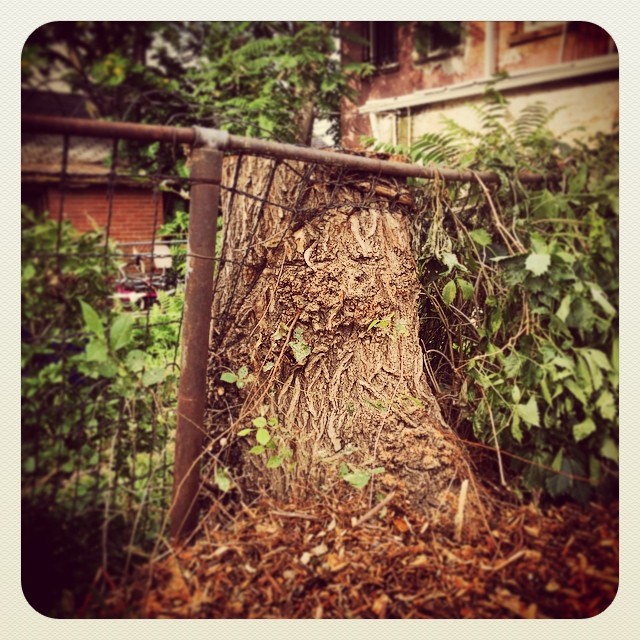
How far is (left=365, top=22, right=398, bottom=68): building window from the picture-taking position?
257 centimetres

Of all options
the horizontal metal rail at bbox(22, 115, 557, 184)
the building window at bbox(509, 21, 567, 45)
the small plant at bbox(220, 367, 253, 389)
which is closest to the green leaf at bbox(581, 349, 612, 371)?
the horizontal metal rail at bbox(22, 115, 557, 184)

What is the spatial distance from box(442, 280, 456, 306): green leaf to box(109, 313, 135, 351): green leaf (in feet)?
4.42

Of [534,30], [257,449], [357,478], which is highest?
[534,30]

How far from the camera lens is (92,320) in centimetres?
143

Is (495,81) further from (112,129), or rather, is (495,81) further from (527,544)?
(527,544)

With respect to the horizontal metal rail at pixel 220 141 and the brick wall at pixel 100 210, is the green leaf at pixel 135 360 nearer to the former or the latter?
the brick wall at pixel 100 210

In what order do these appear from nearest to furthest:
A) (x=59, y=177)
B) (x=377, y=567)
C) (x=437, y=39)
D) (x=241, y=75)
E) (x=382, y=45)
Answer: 1. (x=59, y=177)
2. (x=377, y=567)
3. (x=437, y=39)
4. (x=382, y=45)
5. (x=241, y=75)

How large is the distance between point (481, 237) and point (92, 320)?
5.44ft

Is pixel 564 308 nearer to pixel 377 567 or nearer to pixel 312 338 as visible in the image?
pixel 312 338

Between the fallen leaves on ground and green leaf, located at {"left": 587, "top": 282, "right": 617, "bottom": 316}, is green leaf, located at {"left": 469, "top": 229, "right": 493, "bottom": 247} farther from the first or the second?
the fallen leaves on ground

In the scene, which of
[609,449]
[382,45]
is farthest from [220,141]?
[382,45]

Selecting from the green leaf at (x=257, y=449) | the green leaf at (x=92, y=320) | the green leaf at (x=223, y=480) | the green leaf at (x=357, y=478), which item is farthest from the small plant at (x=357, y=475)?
the green leaf at (x=92, y=320)

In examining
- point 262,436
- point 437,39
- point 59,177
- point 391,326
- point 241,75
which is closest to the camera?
point 59,177

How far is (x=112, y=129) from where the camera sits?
131 cm
